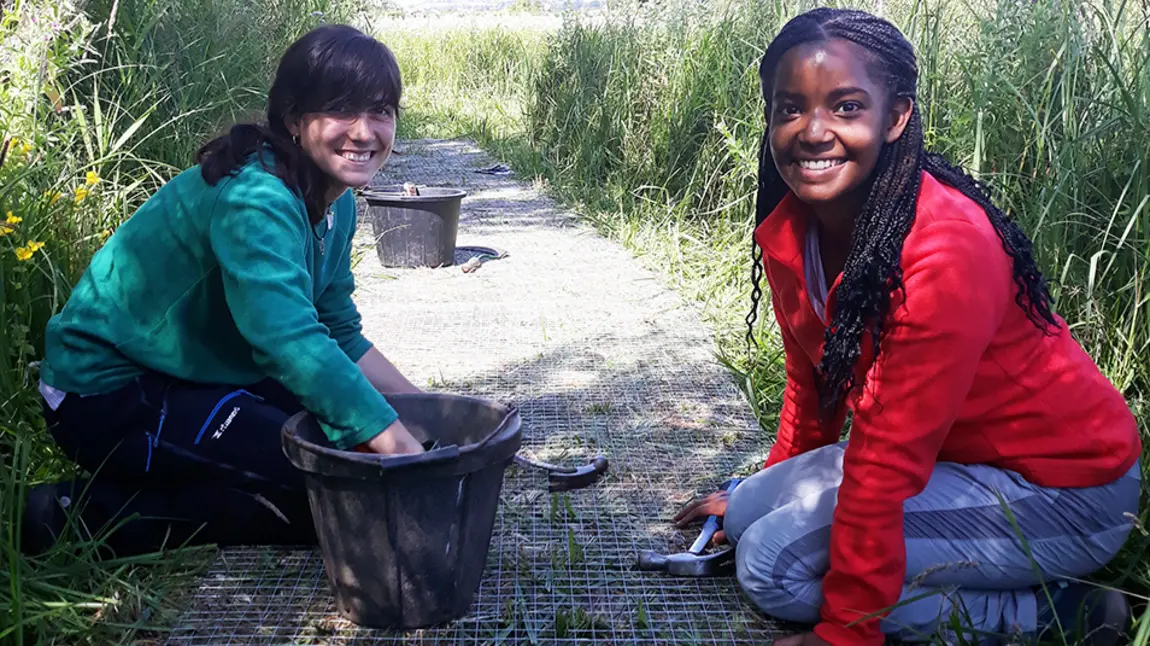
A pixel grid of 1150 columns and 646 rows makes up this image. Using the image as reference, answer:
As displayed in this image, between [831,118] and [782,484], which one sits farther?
[782,484]

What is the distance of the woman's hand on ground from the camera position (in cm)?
171

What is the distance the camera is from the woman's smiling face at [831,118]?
5.36 ft

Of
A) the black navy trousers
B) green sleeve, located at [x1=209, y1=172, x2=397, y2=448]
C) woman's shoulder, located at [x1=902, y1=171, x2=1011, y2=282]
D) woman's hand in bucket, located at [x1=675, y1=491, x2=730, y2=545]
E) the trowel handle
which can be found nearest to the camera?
woman's shoulder, located at [x1=902, y1=171, x2=1011, y2=282]

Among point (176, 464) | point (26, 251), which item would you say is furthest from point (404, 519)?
point (26, 251)

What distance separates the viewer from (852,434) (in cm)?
171

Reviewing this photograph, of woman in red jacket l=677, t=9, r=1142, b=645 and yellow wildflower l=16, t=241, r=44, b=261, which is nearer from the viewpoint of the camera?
woman in red jacket l=677, t=9, r=1142, b=645

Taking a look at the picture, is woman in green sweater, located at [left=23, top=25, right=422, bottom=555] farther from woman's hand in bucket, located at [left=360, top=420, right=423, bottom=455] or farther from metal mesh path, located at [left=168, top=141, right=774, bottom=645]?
metal mesh path, located at [left=168, top=141, right=774, bottom=645]

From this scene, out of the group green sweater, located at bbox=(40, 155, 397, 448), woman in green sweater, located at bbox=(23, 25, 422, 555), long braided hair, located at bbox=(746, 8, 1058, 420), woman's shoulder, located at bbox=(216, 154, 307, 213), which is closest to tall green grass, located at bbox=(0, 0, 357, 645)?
woman in green sweater, located at bbox=(23, 25, 422, 555)

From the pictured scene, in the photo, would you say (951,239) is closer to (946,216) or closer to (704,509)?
(946,216)

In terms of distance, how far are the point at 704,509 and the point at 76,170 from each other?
7.04 feet

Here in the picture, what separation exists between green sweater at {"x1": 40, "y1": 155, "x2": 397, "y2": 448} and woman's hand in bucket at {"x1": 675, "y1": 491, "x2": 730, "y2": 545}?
2.63ft

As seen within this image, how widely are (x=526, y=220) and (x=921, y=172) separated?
469 cm

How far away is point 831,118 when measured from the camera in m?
1.65

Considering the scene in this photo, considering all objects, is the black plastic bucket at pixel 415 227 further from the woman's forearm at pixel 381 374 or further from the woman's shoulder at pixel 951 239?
the woman's shoulder at pixel 951 239
